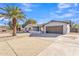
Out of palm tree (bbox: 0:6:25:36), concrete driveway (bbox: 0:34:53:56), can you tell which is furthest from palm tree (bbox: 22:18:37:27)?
concrete driveway (bbox: 0:34:53:56)

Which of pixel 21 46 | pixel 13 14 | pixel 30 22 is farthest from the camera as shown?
pixel 13 14

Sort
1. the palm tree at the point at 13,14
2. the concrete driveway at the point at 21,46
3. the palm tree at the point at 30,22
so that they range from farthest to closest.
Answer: the palm tree at the point at 13,14
the palm tree at the point at 30,22
the concrete driveway at the point at 21,46

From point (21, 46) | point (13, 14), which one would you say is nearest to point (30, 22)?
point (21, 46)

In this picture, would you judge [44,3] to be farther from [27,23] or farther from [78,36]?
[78,36]

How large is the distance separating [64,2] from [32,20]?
1.45 metres

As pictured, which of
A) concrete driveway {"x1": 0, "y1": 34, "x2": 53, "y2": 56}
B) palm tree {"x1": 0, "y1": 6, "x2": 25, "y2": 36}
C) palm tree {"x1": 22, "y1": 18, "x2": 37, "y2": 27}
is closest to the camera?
concrete driveway {"x1": 0, "y1": 34, "x2": 53, "y2": 56}

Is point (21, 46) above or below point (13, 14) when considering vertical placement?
below

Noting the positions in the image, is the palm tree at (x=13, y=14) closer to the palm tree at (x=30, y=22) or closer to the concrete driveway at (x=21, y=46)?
the palm tree at (x=30, y=22)

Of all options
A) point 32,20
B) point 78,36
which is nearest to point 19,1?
point 32,20

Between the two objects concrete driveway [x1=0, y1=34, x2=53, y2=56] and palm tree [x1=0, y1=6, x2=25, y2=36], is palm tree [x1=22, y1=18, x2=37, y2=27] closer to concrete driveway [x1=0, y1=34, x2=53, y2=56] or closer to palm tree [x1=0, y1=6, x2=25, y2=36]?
palm tree [x1=0, y1=6, x2=25, y2=36]

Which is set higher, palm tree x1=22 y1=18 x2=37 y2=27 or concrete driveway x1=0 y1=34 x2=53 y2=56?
palm tree x1=22 y1=18 x2=37 y2=27

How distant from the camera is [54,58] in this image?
15.2 feet

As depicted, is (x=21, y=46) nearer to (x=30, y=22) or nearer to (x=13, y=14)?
(x=30, y=22)

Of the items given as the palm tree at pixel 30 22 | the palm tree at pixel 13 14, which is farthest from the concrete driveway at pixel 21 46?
the palm tree at pixel 30 22
